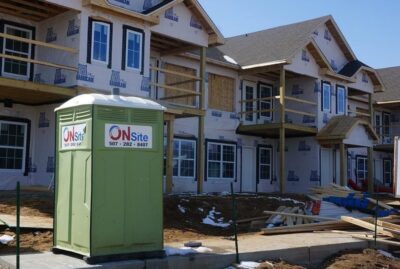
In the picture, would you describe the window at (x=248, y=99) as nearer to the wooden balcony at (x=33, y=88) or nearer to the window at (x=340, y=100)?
the window at (x=340, y=100)

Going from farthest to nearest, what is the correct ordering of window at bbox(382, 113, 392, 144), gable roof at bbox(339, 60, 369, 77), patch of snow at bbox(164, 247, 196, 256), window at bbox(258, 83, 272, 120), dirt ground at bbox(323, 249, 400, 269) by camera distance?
1. window at bbox(382, 113, 392, 144)
2. gable roof at bbox(339, 60, 369, 77)
3. window at bbox(258, 83, 272, 120)
4. dirt ground at bbox(323, 249, 400, 269)
5. patch of snow at bbox(164, 247, 196, 256)

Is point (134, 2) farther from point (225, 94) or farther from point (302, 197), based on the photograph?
point (302, 197)

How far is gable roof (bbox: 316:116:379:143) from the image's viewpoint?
88.8 ft

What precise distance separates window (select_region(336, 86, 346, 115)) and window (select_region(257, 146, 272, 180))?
14.6 ft

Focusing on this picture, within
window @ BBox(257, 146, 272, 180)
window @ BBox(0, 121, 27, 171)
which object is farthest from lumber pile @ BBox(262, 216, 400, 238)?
window @ BBox(257, 146, 272, 180)

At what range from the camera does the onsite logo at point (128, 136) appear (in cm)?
824

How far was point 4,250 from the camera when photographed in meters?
8.87

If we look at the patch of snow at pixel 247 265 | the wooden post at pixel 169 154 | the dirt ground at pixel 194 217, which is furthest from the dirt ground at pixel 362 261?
the wooden post at pixel 169 154

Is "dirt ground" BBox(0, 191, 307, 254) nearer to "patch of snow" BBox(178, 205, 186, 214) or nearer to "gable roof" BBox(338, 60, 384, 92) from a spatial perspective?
"patch of snow" BBox(178, 205, 186, 214)

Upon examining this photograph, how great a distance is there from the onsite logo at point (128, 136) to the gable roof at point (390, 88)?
29061 mm

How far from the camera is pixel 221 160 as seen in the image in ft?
84.9

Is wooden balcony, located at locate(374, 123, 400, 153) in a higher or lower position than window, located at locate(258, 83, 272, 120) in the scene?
lower

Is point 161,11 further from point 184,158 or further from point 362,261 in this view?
point 362,261

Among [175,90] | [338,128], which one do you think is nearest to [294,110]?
[338,128]
